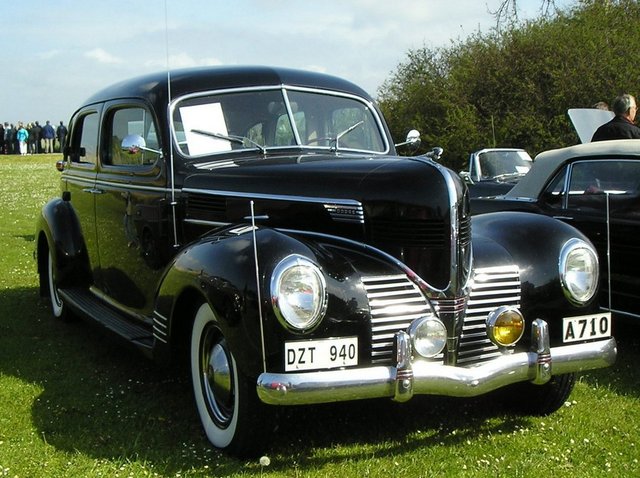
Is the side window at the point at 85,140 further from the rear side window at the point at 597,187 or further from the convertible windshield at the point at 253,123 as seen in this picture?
the rear side window at the point at 597,187

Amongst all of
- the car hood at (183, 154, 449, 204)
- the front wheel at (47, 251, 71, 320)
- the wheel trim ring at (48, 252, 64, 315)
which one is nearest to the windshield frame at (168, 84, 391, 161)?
the car hood at (183, 154, 449, 204)

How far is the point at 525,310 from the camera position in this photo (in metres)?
3.92

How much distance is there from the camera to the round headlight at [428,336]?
3.52 m

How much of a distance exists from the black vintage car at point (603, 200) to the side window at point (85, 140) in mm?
3458

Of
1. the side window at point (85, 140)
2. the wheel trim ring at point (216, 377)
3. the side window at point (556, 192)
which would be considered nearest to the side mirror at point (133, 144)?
the side window at point (85, 140)

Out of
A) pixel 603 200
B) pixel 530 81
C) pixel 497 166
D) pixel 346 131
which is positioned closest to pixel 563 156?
pixel 603 200

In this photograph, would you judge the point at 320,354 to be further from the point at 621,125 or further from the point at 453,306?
the point at 621,125

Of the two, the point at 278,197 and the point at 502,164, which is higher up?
the point at 278,197

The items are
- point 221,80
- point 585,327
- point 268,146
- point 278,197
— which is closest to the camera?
point 585,327

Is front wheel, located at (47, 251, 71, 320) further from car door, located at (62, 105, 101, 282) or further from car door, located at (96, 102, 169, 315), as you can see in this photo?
car door, located at (96, 102, 169, 315)

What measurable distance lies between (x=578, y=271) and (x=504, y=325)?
597 millimetres

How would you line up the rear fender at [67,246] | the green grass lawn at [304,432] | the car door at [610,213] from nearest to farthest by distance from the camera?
1. the green grass lawn at [304,432]
2. the car door at [610,213]
3. the rear fender at [67,246]

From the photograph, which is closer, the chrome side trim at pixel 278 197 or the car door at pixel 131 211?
the chrome side trim at pixel 278 197

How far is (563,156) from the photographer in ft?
20.6
